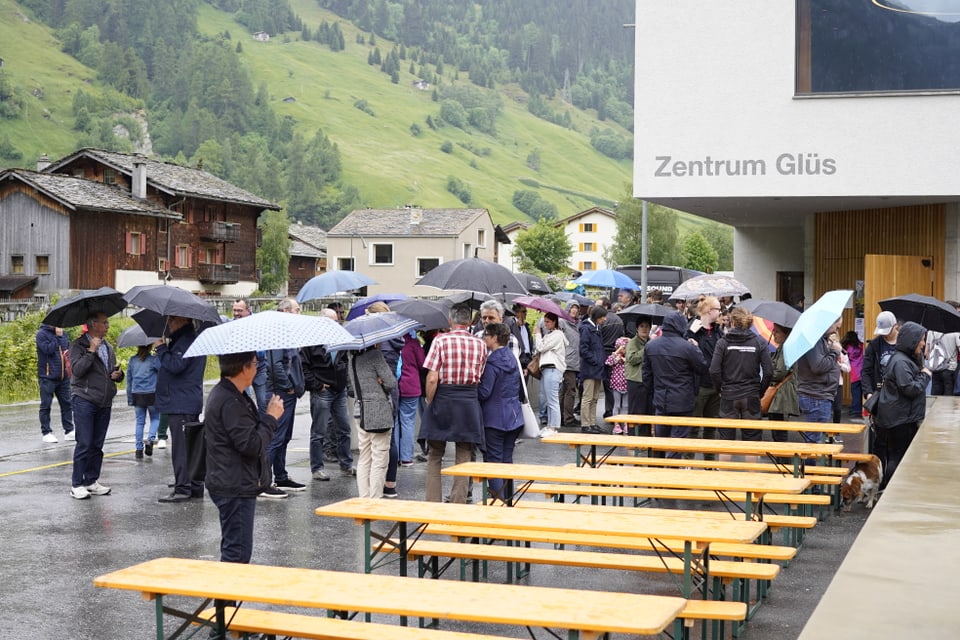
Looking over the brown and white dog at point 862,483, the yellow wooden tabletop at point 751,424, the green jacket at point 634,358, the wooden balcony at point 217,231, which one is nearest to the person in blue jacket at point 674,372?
→ the yellow wooden tabletop at point 751,424

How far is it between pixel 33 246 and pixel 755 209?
60829mm

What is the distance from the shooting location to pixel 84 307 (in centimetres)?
1242

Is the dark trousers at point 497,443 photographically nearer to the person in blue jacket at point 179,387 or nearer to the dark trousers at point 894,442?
the person in blue jacket at point 179,387

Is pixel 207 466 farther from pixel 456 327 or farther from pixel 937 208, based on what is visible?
pixel 937 208

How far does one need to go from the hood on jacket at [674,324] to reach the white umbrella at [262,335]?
17.4 feet

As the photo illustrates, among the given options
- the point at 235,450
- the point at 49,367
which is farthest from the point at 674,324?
the point at 49,367

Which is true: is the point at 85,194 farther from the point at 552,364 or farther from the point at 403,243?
the point at 552,364

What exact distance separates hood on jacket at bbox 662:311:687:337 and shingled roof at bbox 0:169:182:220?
210 ft

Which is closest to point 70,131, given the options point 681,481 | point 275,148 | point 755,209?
point 275,148

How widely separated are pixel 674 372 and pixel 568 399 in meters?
6.15

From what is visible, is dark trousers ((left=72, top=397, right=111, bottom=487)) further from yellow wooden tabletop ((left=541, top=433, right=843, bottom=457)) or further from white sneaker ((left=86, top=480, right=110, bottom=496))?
yellow wooden tabletop ((left=541, top=433, right=843, bottom=457))

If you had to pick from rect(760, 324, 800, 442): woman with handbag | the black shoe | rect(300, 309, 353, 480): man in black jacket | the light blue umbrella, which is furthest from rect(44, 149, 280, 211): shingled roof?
the light blue umbrella

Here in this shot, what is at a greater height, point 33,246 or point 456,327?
point 33,246

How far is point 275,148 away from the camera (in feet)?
635
